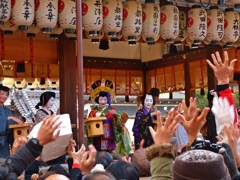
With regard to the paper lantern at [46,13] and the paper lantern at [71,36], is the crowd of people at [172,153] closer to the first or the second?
the paper lantern at [46,13]

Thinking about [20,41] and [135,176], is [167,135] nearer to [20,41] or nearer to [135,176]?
[135,176]

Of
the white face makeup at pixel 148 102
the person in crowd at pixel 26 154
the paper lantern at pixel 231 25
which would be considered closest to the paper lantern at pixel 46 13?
the white face makeup at pixel 148 102

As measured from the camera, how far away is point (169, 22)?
27.5 ft

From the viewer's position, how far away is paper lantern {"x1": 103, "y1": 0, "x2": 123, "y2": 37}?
25.1 ft

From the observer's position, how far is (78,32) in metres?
5.23

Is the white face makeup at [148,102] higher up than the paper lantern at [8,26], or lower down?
lower down

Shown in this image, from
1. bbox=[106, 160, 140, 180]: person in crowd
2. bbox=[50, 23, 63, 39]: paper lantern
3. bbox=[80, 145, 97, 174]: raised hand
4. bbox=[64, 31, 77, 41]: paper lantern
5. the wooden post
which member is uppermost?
bbox=[50, 23, 63, 39]: paper lantern

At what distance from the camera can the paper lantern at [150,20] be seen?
8.16m

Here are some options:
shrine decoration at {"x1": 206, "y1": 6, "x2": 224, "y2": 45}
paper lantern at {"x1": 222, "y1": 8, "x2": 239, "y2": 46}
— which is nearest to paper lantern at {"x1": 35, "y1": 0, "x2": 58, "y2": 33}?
shrine decoration at {"x1": 206, "y1": 6, "x2": 224, "y2": 45}

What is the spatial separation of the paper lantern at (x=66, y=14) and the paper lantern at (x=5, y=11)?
2.69ft

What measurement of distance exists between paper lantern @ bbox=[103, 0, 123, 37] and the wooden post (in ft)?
2.46

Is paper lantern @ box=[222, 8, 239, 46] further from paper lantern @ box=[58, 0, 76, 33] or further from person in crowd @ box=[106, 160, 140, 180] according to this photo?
person in crowd @ box=[106, 160, 140, 180]

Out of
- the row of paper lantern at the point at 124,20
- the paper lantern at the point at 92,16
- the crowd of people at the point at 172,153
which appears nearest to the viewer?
the crowd of people at the point at 172,153

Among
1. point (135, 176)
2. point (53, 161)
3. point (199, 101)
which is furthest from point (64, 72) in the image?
point (199, 101)
